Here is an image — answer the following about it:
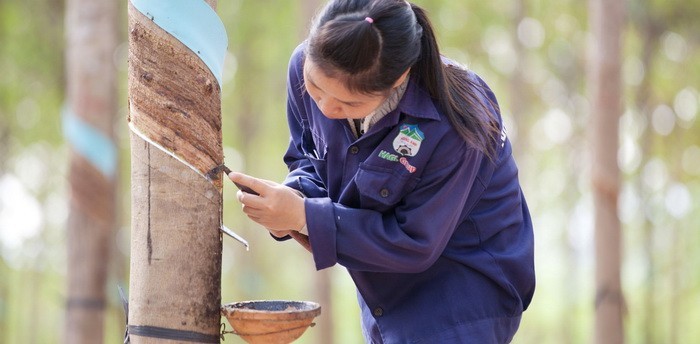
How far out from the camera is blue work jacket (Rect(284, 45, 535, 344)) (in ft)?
6.46

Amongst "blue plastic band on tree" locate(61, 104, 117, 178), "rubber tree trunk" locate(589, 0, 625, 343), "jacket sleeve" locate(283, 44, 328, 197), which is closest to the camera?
"jacket sleeve" locate(283, 44, 328, 197)

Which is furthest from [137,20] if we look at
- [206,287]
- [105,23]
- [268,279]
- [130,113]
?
[268,279]

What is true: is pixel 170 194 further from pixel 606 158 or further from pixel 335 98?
pixel 606 158

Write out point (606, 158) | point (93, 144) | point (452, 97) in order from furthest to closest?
point (606, 158) < point (93, 144) < point (452, 97)

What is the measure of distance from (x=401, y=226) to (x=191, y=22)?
61 cm

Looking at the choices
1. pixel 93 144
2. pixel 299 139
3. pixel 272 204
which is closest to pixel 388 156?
pixel 272 204

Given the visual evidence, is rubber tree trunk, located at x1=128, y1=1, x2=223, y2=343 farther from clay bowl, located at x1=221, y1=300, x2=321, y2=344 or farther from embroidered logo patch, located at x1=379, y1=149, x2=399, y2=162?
embroidered logo patch, located at x1=379, y1=149, x2=399, y2=162

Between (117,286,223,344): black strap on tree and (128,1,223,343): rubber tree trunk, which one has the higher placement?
(128,1,223,343): rubber tree trunk

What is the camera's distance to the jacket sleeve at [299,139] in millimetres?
2213

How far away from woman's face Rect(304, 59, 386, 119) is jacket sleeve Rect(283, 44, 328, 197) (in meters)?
0.22

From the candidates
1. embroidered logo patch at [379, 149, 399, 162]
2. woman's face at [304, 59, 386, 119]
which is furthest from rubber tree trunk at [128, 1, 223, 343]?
embroidered logo patch at [379, 149, 399, 162]

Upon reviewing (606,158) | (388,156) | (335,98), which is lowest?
(388,156)

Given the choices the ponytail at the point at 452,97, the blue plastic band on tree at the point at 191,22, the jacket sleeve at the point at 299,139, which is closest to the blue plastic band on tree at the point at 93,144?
the jacket sleeve at the point at 299,139

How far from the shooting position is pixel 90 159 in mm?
4770
